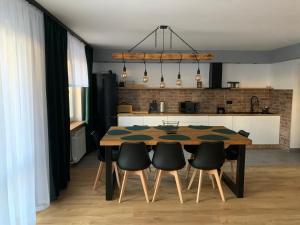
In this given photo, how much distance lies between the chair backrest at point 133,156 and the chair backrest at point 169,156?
0.16m

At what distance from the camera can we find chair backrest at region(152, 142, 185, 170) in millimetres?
3162

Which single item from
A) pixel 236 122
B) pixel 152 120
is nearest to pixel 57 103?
pixel 152 120

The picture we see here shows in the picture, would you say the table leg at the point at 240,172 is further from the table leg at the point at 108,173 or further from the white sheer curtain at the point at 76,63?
the white sheer curtain at the point at 76,63

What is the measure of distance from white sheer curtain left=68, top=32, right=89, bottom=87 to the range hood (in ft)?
9.97

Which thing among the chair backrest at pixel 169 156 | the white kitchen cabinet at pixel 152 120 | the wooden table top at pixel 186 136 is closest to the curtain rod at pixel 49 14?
the wooden table top at pixel 186 136

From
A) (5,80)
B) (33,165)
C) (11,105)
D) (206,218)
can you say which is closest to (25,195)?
(33,165)

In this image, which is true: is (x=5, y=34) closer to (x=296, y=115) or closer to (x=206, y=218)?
(x=206, y=218)

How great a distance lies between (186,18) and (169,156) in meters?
1.77

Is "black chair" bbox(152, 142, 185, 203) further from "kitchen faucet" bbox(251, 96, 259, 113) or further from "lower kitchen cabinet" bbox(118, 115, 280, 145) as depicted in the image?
"kitchen faucet" bbox(251, 96, 259, 113)

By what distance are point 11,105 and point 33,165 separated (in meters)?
0.73

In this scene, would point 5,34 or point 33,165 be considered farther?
point 33,165

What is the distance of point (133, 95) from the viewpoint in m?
6.46

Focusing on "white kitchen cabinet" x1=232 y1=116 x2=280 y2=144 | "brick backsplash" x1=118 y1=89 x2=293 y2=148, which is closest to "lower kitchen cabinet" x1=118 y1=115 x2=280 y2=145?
"white kitchen cabinet" x1=232 y1=116 x2=280 y2=144

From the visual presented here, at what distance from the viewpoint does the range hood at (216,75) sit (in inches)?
244
